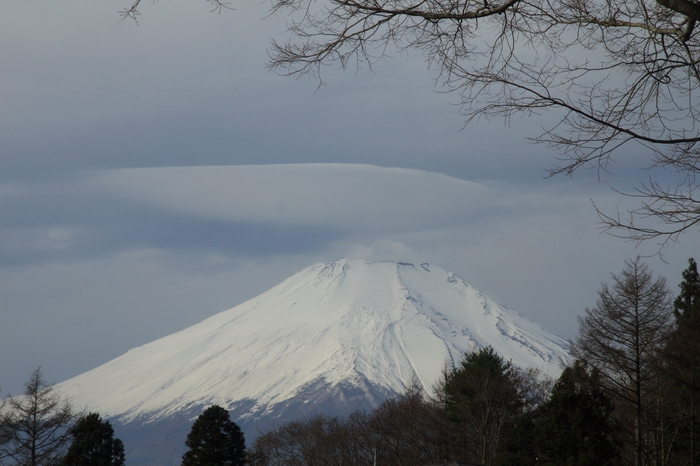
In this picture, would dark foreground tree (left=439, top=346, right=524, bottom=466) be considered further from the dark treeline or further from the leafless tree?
the leafless tree

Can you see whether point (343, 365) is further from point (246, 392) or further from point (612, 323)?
point (612, 323)

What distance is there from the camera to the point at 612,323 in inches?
661

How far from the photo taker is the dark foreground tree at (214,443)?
122 ft

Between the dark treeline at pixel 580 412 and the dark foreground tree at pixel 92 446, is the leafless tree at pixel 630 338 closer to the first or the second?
the dark treeline at pixel 580 412

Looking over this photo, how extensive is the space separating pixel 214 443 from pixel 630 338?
26.9 meters

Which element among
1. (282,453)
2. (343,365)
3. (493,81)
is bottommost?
(282,453)

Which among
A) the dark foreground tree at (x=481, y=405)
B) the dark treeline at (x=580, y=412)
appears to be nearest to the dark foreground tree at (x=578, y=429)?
the dark treeline at (x=580, y=412)

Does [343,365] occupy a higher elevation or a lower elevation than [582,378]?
higher

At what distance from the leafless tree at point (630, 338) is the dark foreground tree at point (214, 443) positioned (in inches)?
1002

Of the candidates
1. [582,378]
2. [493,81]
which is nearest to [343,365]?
[582,378]

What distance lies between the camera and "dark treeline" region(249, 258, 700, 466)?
1655 cm

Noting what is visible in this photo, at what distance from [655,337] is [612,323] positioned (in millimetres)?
1033

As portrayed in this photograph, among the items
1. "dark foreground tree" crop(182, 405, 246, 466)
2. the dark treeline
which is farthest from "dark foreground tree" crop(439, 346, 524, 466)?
"dark foreground tree" crop(182, 405, 246, 466)

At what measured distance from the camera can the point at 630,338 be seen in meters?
16.5
